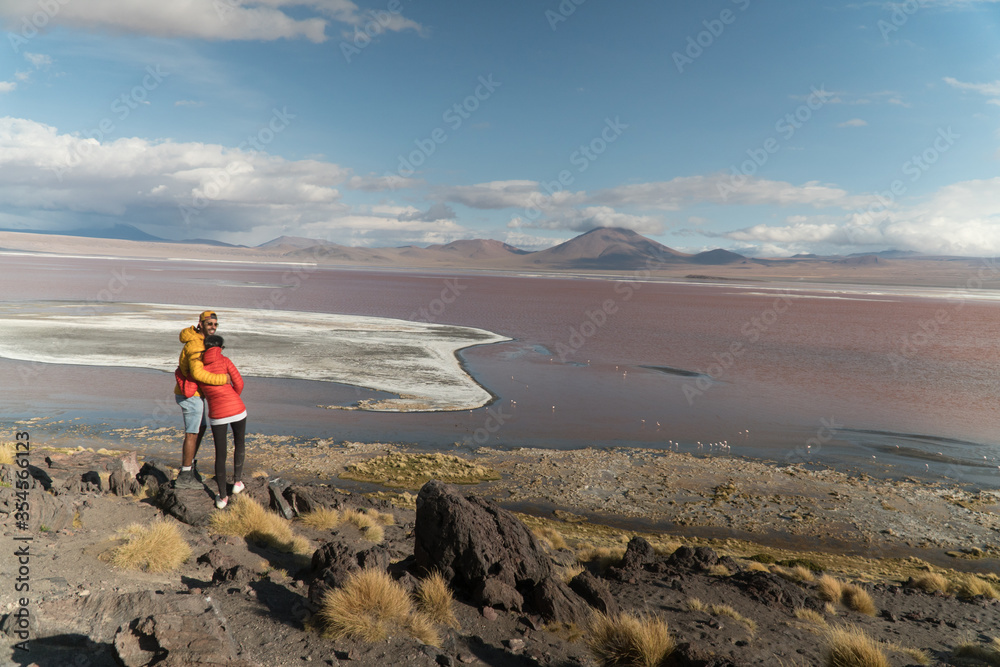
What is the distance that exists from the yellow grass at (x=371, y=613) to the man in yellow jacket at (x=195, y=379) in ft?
10.1

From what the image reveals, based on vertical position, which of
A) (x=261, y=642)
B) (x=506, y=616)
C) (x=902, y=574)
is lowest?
(x=902, y=574)

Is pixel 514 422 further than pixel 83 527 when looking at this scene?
Yes

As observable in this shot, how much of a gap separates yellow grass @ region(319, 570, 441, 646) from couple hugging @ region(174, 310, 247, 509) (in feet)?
9.21

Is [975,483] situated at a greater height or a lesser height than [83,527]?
lesser

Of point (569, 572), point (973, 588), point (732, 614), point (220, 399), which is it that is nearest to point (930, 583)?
point (973, 588)

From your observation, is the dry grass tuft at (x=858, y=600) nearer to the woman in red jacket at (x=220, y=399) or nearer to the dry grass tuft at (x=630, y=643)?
the dry grass tuft at (x=630, y=643)

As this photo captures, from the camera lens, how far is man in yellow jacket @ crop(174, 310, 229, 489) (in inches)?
267

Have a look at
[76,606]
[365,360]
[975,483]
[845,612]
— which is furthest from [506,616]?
[365,360]

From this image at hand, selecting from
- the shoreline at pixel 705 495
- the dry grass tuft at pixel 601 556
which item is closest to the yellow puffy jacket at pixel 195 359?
the shoreline at pixel 705 495

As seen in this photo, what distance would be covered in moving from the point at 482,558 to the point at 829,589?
17.5 ft

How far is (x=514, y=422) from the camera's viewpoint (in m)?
18.4

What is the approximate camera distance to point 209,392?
277 inches

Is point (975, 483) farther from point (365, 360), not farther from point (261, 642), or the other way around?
point (365, 360)

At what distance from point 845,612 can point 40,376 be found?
A: 2498 centimetres
